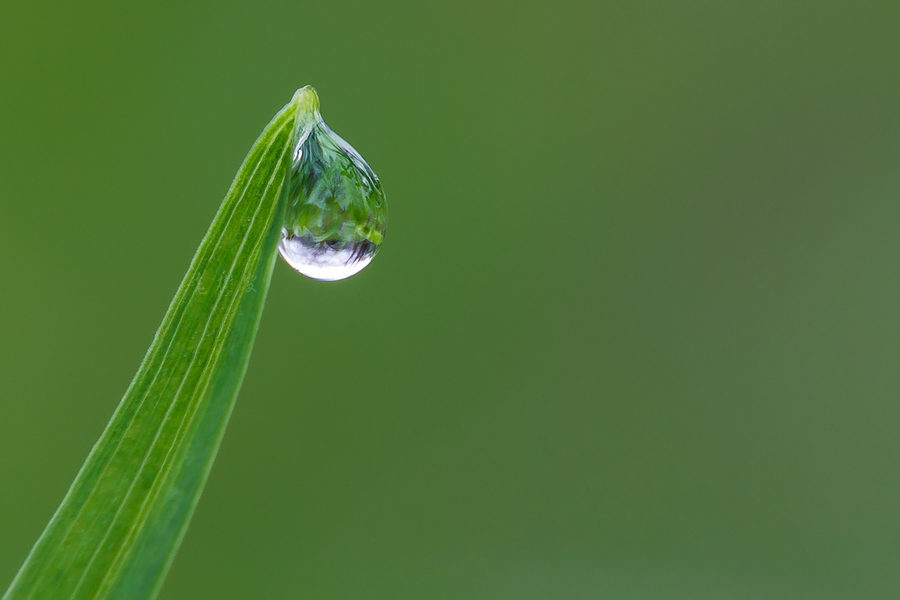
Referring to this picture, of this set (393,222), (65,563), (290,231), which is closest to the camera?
(65,563)

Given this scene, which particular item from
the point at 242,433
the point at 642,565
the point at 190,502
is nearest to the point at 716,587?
the point at 642,565

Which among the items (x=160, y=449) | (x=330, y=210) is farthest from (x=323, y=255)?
(x=160, y=449)

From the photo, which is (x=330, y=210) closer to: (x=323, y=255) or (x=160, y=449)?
(x=323, y=255)

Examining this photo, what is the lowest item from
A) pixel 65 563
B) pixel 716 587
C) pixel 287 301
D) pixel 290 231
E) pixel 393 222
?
pixel 65 563

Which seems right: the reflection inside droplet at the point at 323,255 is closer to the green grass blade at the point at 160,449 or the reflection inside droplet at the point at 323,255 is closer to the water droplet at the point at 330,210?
the water droplet at the point at 330,210

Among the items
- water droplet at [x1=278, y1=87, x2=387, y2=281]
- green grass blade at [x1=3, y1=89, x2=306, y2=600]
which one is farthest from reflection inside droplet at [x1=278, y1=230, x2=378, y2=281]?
green grass blade at [x1=3, y1=89, x2=306, y2=600]

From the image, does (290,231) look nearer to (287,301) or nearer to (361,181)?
(361,181)

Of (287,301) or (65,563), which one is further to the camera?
(287,301)

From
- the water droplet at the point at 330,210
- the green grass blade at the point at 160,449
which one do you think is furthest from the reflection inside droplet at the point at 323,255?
the green grass blade at the point at 160,449
